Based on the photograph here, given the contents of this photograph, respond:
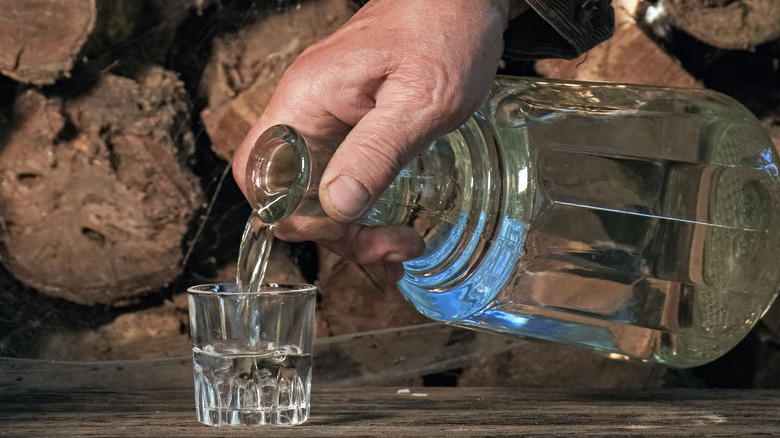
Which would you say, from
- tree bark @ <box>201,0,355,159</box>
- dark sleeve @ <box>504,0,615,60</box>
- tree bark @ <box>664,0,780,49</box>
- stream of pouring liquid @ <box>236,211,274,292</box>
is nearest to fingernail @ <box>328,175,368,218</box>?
stream of pouring liquid @ <box>236,211,274,292</box>

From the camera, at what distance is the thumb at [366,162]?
701 mm

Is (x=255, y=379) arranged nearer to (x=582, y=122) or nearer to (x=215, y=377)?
(x=215, y=377)

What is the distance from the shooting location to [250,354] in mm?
756

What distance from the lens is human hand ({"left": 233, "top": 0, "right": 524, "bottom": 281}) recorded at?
2.34 ft

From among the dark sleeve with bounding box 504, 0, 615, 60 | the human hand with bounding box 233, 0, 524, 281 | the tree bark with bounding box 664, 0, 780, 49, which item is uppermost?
the tree bark with bounding box 664, 0, 780, 49

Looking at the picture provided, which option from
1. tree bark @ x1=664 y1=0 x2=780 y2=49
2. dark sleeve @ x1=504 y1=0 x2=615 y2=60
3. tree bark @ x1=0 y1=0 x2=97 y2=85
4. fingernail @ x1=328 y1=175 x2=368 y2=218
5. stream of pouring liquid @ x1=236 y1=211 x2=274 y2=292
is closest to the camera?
fingernail @ x1=328 y1=175 x2=368 y2=218

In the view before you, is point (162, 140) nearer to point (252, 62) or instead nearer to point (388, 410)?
point (252, 62)

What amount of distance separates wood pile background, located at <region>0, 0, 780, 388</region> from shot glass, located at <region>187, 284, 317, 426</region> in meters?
0.38

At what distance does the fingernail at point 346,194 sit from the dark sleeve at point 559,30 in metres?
0.32

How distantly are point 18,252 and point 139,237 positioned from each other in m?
0.14

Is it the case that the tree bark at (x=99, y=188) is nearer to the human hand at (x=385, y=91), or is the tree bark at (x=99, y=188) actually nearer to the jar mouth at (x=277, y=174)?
the human hand at (x=385, y=91)

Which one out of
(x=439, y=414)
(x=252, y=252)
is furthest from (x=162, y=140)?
(x=439, y=414)

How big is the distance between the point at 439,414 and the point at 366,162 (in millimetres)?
299

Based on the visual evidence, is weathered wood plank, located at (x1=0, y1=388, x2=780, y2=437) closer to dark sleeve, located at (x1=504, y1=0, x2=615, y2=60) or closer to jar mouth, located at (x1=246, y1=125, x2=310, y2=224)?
jar mouth, located at (x1=246, y1=125, x2=310, y2=224)
